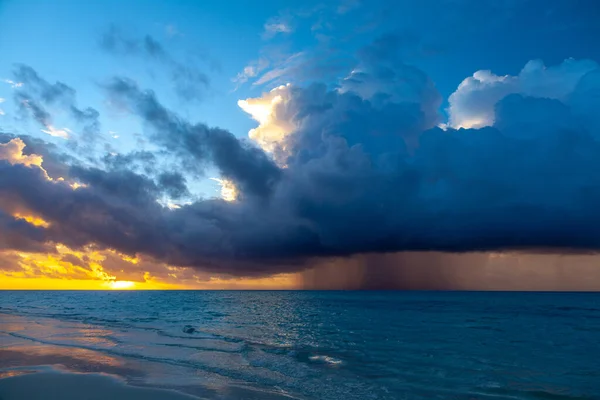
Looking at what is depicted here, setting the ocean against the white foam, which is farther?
the white foam

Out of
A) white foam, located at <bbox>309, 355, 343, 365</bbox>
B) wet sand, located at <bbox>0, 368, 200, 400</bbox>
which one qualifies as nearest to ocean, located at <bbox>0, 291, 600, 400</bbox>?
white foam, located at <bbox>309, 355, 343, 365</bbox>

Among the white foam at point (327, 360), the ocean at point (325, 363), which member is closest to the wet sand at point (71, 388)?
the ocean at point (325, 363)

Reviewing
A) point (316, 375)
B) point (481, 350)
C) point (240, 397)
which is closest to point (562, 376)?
point (481, 350)

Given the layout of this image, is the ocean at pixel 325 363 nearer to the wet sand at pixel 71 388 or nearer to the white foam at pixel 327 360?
the white foam at pixel 327 360

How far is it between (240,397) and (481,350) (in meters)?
22.9

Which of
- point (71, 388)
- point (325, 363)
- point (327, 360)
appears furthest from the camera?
point (327, 360)

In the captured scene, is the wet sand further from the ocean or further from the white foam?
the white foam

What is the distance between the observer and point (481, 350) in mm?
30828

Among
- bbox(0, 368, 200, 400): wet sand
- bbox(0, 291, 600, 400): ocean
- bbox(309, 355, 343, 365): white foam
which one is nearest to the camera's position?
bbox(0, 368, 200, 400): wet sand

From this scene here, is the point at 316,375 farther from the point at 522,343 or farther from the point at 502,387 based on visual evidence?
the point at 522,343

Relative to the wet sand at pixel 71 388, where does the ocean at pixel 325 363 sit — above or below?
below

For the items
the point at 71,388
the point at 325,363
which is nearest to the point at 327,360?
the point at 325,363

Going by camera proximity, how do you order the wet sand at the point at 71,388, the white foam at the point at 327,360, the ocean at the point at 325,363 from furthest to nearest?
the white foam at the point at 327,360 < the ocean at the point at 325,363 < the wet sand at the point at 71,388

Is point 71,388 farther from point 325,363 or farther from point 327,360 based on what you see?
point 327,360
